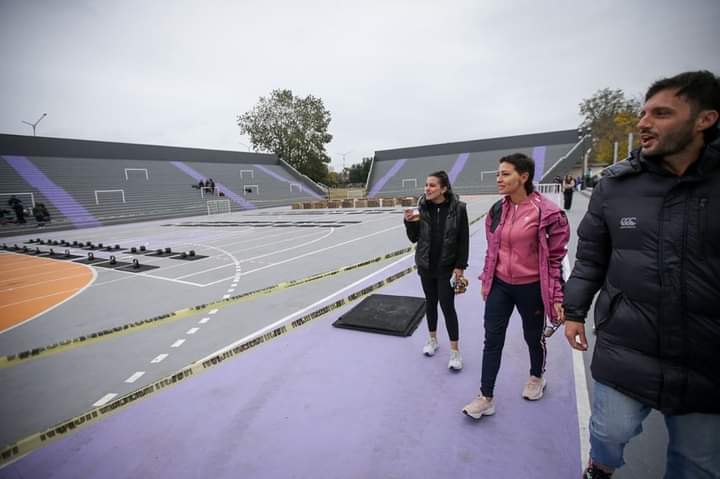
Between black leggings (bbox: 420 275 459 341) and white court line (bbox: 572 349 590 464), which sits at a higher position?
black leggings (bbox: 420 275 459 341)

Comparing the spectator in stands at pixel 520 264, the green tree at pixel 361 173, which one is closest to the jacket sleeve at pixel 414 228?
the spectator in stands at pixel 520 264

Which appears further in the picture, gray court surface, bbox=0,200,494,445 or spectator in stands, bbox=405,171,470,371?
gray court surface, bbox=0,200,494,445

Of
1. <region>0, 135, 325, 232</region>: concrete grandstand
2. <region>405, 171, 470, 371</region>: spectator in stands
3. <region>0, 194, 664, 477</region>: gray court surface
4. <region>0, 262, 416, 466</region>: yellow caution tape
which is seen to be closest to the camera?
<region>0, 262, 416, 466</region>: yellow caution tape

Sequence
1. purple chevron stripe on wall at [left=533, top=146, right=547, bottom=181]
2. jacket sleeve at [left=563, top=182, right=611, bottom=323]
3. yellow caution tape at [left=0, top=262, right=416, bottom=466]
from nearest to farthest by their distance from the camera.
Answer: jacket sleeve at [left=563, top=182, right=611, bottom=323] < yellow caution tape at [left=0, top=262, right=416, bottom=466] < purple chevron stripe on wall at [left=533, top=146, right=547, bottom=181]

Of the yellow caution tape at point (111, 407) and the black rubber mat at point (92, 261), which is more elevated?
the black rubber mat at point (92, 261)

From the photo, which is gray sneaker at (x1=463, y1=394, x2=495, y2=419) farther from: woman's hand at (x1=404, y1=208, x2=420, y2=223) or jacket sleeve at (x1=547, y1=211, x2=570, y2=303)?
woman's hand at (x1=404, y1=208, x2=420, y2=223)

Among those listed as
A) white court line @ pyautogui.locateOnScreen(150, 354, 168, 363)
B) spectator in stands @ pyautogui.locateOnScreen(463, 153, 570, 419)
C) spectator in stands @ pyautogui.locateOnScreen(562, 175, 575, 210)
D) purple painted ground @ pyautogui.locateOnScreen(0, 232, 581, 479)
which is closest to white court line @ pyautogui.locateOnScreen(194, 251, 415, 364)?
purple painted ground @ pyautogui.locateOnScreen(0, 232, 581, 479)

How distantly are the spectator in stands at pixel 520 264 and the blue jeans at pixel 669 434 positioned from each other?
28.6 inches

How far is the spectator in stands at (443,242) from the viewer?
3.08 metres

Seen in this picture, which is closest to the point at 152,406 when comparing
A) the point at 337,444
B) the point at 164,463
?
the point at 164,463

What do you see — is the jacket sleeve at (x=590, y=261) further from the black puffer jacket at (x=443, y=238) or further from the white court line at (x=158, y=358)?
the white court line at (x=158, y=358)

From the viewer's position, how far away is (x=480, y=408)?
256 centimetres

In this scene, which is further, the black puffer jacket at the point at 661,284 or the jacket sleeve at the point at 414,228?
the jacket sleeve at the point at 414,228

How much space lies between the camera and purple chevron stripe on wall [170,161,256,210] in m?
33.8
